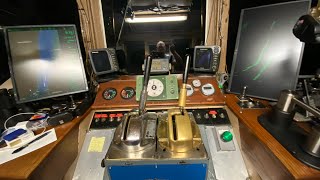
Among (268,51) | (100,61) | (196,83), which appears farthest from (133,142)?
(268,51)

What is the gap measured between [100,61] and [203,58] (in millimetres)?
810

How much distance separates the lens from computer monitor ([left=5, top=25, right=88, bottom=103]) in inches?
42.6

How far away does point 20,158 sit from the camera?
2.67ft

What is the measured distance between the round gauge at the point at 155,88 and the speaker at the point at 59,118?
541 millimetres

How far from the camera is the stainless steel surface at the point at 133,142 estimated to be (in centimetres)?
84

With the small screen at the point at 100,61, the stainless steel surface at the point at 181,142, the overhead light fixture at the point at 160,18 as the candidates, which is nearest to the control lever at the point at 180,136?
the stainless steel surface at the point at 181,142

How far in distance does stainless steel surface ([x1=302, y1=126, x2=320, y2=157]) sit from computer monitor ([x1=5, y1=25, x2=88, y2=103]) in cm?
124

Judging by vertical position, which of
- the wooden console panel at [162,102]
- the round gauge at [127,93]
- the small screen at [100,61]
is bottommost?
the wooden console panel at [162,102]

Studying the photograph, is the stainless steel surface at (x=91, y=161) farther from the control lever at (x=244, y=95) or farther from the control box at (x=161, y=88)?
the control lever at (x=244, y=95)

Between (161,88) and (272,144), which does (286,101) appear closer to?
(272,144)

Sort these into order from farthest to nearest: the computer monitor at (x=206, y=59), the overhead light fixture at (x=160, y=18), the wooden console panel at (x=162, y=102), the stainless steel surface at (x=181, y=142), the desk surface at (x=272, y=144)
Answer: the overhead light fixture at (x=160, y=18) → the computer monitor at (x=206, y=59) → the wooden console panel at (x=162, y=102) → the stainless steel surface at (x=181, y=142) → the desk surface at (x=272, y=144)

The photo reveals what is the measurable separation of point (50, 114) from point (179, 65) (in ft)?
3.45

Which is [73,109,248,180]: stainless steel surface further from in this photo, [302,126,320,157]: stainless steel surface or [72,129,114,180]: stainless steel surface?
[302,126,320,157]: stainless steel surface

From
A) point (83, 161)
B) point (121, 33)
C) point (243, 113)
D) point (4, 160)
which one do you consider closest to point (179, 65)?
point (121, 33)
